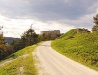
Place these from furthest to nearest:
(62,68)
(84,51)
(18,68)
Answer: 1. (84,51)
2. (18,68)
3. (62,68)

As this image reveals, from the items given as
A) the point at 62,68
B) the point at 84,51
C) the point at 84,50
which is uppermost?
the point at 84,50

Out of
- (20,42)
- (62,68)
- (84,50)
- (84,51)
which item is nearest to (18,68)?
(62,68)

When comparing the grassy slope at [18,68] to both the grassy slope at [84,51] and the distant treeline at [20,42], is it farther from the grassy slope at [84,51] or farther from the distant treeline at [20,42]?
the distant treeline at [20,42]

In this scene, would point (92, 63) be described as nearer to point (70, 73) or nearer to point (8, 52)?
point (70, 73)

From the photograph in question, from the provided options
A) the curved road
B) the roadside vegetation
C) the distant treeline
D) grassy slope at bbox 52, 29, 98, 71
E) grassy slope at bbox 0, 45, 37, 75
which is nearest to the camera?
the curved road

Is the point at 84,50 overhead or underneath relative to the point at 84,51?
overhead

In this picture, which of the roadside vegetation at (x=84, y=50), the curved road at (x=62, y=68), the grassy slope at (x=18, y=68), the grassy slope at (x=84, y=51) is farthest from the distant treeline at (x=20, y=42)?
the curved road at (x=62, y=68)

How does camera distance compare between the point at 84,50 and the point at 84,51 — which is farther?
the point at 84,50

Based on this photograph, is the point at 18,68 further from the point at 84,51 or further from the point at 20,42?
the point at 20,42

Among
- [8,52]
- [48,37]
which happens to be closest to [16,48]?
[8,52]

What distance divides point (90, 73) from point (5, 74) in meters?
11.5

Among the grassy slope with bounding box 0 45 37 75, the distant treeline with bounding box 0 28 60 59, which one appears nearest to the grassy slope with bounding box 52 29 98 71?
the grassy slope with bounding box 0 45 37 75

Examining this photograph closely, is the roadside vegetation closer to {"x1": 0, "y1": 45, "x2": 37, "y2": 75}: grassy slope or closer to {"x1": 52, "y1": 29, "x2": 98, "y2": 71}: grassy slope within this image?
{"x1": 52, "y1": 29, "x2": 98, "y2": 71}: grassy slope

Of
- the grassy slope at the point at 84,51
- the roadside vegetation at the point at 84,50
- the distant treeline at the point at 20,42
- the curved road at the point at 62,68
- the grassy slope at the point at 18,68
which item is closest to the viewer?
the curved road at the point at 62,68
